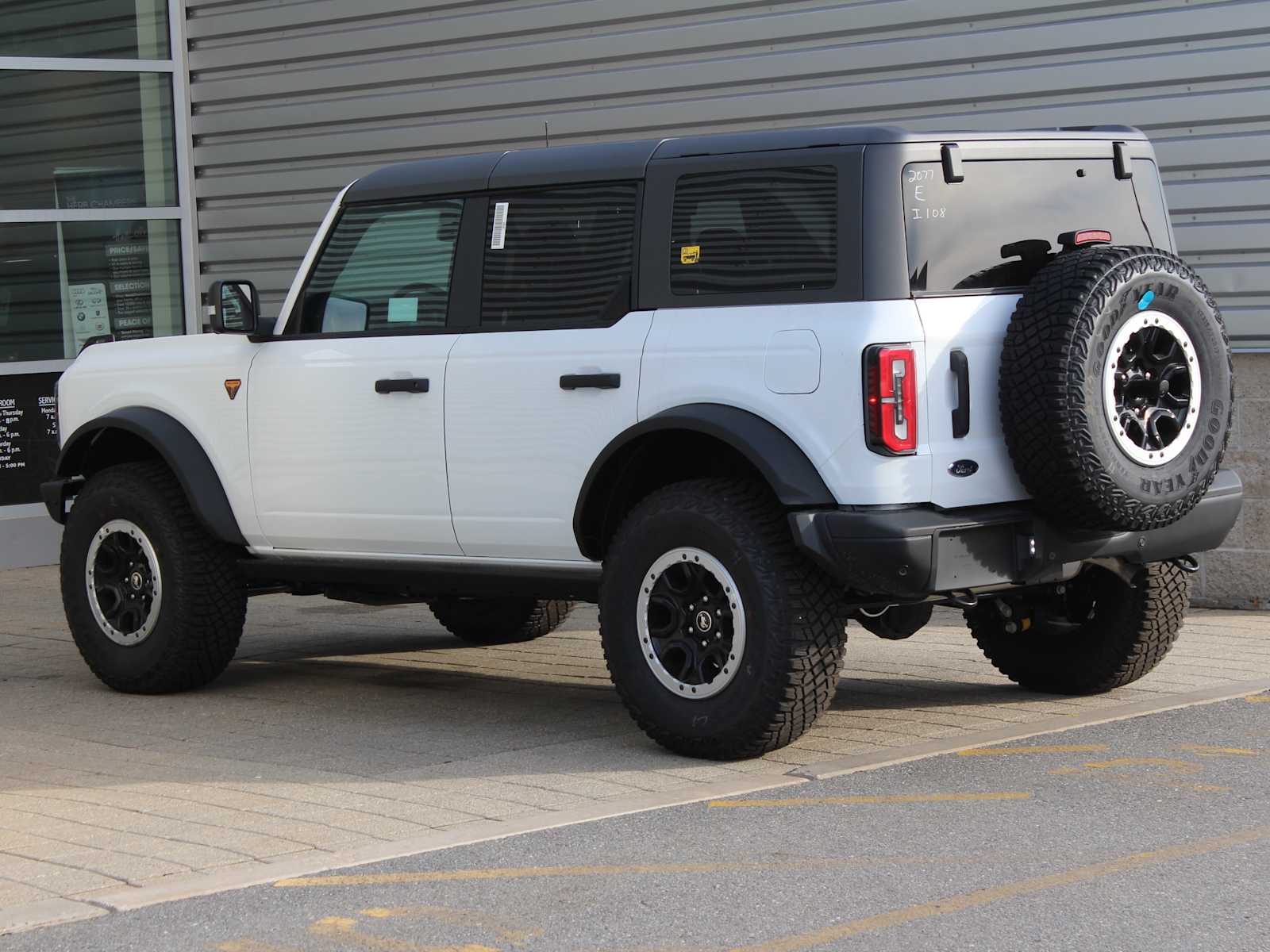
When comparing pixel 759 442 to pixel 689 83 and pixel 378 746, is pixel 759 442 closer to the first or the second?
pixel 378 746

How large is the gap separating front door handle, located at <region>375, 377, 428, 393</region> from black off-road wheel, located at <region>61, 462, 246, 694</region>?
1.21 meters

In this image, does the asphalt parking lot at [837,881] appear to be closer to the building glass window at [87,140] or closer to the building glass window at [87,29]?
the building glass window at [87,140]

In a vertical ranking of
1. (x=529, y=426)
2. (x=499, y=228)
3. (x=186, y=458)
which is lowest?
(x=186, y=458)

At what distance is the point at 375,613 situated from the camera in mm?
10805

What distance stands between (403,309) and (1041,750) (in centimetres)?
285

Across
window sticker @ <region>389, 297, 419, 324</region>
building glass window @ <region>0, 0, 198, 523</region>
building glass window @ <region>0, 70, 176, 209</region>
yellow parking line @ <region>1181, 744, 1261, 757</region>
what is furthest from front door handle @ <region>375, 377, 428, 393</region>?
building glass window @ <region>0, 70, 176, 209</region>

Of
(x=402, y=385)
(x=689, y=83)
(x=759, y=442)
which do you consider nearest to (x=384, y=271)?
(x=402, y=385)

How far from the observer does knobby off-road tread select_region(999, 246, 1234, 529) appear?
593 cm

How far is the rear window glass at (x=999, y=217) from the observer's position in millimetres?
6152

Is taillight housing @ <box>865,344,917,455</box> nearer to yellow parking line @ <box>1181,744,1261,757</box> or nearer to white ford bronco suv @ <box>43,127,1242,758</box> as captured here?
white ford bronco suv @ <box>43,127,1242,758</box>

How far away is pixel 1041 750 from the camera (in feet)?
21.1

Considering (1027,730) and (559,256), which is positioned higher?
(559,256)

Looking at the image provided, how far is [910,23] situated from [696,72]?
4.73 ft

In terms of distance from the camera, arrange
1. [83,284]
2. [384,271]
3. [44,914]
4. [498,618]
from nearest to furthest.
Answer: [44,914] < [384,271] < [498,618] < [83,284]
